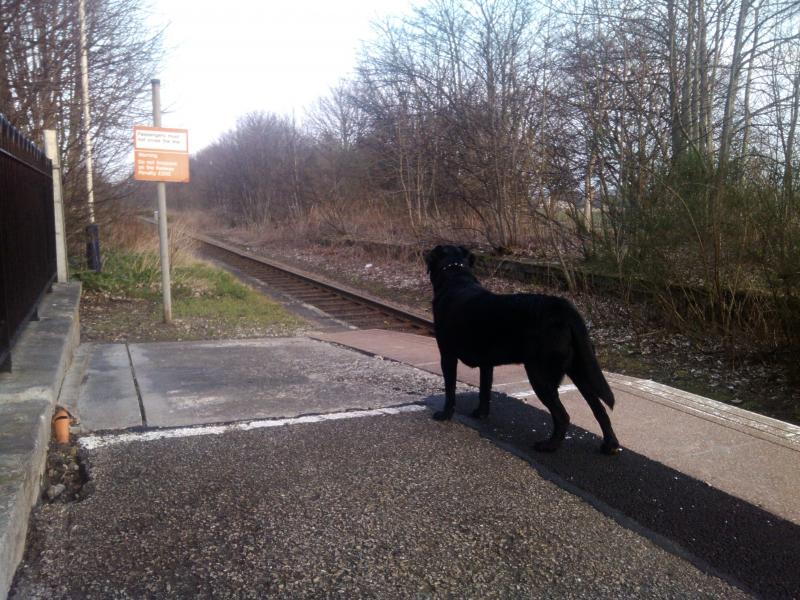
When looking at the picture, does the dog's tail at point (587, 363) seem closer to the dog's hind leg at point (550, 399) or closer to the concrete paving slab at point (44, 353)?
the dog's hind leg at point (550, 399)

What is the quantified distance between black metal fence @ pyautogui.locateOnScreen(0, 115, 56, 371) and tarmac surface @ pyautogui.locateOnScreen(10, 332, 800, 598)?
2.69ft

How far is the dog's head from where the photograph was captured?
18.1 ft

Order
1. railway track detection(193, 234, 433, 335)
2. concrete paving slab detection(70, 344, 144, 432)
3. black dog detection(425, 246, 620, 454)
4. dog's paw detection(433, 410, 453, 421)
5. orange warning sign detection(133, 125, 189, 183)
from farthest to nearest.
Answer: railway track detection(193, 234, 433, 335) → orange warning sign detection(133, 125, 189, 183) → dog's paw detection(433, 410, 453, 421) → concrete paving slab detection(70, 344, 144, 432) → black dog detection(425, 246, 620, 454)

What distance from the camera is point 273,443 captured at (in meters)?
4.43

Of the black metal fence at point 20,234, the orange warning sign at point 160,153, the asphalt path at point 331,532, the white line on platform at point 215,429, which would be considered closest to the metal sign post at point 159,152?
the orange warning sign at point 160,153

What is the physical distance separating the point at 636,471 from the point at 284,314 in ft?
26.6

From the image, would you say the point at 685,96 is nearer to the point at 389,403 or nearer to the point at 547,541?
the point at 389,403

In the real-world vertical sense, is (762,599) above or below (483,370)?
below

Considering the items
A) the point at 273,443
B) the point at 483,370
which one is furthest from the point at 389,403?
the point at 273,443

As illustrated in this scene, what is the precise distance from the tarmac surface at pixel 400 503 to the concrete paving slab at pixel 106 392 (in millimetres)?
28

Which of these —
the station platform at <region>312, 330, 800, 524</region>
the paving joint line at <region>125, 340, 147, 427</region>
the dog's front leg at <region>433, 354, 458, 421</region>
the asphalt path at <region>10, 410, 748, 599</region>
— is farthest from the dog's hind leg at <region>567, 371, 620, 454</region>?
the paving joint line at <region>125, 340, 147, 427</region>

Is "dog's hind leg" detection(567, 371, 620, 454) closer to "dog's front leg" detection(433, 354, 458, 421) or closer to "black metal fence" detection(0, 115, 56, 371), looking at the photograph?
"dog's front leg" detection(433, 354, 458, 421)

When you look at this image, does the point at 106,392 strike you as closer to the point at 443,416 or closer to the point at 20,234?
the point at 20,234

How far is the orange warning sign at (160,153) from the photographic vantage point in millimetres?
9055
